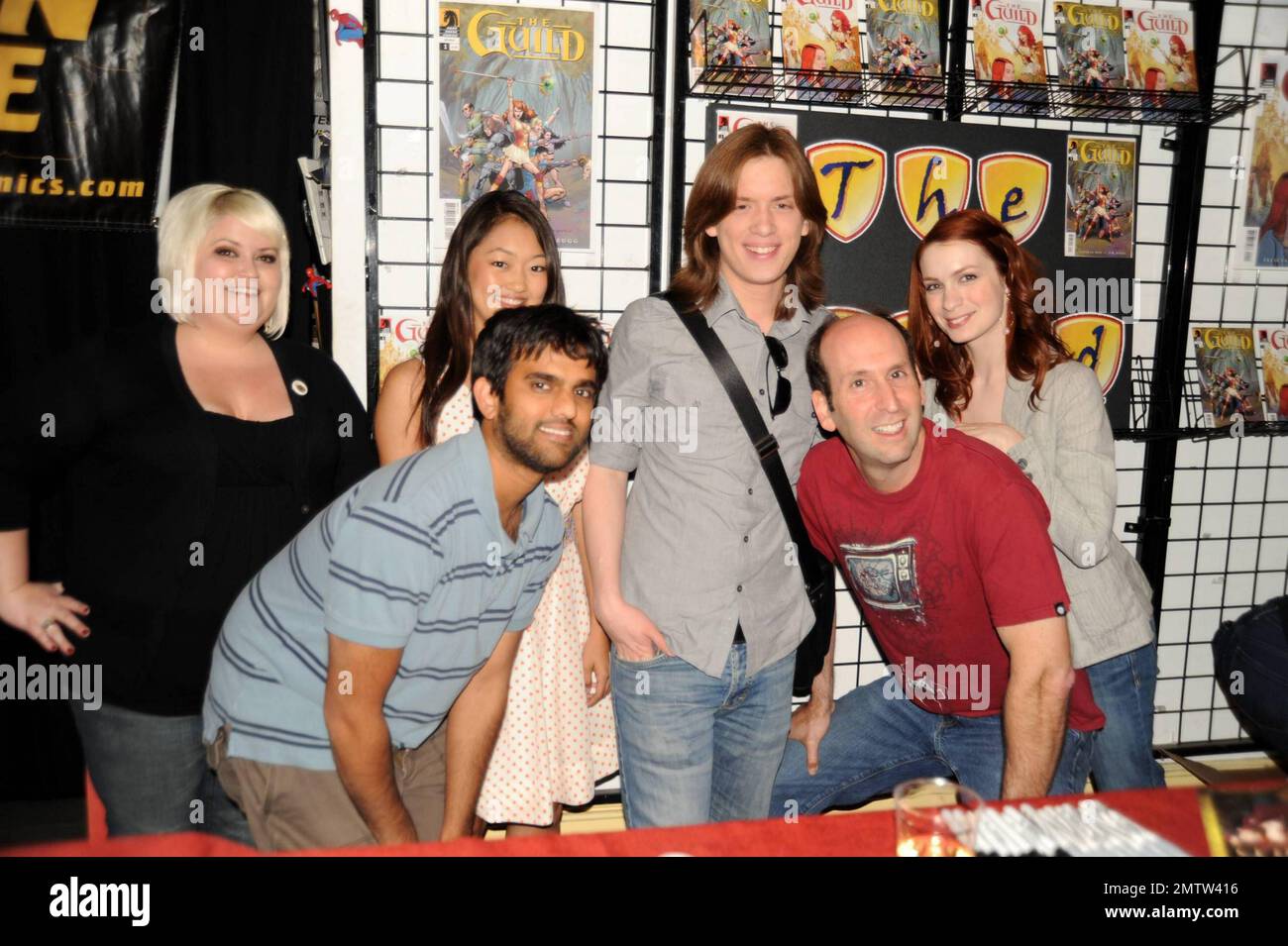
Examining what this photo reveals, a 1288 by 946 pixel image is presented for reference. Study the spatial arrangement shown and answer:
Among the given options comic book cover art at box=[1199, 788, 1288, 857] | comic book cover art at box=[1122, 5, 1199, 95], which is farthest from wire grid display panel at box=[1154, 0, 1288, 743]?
comic book cover art at box=[1199, 788, 1288, 857]

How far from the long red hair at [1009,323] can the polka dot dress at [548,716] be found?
102cm

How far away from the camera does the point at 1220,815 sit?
1429 mm

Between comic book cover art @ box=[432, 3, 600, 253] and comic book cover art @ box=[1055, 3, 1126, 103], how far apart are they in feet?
5.19

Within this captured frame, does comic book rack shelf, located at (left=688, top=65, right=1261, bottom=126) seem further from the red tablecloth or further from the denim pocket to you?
the red tablecloth

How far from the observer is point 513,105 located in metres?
2.77

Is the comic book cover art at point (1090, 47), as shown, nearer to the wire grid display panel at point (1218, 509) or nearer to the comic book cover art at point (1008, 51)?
the comic book cover art at point (1008, 51)

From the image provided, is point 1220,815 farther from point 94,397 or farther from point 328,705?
point 94,397

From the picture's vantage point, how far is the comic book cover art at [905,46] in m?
2.92

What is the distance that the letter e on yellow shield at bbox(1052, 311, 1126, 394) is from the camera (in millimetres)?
3207

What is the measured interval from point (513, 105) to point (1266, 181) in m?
2.75

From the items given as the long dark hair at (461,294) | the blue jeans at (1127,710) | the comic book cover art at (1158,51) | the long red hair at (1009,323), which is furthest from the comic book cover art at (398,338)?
the comic book cover art at (1158,51)

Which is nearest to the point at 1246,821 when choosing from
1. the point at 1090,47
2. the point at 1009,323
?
the point at 1009,323

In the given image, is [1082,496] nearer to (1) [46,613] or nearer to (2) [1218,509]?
(2) [1218,509]

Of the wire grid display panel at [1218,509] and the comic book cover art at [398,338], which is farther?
the wire grid display panel at [1218,509]
